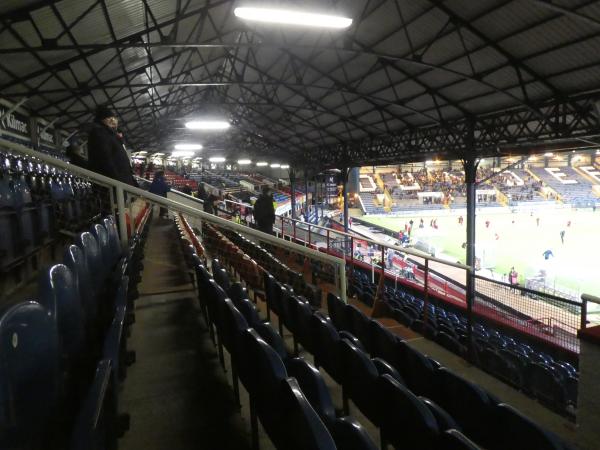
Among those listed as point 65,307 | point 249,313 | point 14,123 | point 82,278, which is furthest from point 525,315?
point 14,123

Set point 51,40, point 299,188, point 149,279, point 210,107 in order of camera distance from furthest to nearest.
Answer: point 299,188 → point 210,107 → point 51,40 → point 149,279

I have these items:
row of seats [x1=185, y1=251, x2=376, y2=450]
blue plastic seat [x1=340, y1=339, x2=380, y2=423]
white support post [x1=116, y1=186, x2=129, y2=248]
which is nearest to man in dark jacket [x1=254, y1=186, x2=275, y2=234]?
white support post [x1=116, y1=186, x2=129, y2=248]

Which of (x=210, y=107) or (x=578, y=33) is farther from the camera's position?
(x=210, y=107)

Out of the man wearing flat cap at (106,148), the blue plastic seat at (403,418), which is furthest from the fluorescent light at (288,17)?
the blue plastic seat at (403,418)

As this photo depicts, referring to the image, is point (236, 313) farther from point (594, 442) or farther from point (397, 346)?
point (594, 442)

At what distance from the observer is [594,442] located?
247 cm

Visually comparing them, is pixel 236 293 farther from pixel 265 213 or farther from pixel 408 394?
pixel 265 213

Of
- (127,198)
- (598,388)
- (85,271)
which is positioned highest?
(127,198)

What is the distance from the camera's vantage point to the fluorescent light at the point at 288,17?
5266 mm

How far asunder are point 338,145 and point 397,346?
1724 cm

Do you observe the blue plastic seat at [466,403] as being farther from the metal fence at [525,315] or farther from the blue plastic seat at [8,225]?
the metal fence at [525,315]

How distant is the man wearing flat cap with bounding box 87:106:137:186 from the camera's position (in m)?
3.56

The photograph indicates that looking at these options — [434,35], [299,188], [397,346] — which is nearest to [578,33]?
[434,35]

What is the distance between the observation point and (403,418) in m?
1.66
